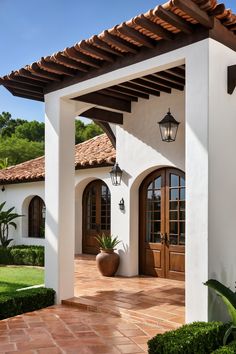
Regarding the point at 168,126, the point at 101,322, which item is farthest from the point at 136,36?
the point at 101,322

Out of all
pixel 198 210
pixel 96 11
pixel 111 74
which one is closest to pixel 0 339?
pixel 198 210

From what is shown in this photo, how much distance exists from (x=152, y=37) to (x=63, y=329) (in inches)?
202

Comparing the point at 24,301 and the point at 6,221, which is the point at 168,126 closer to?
the point at 24,301

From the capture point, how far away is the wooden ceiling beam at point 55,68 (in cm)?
755

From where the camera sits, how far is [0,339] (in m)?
6.09

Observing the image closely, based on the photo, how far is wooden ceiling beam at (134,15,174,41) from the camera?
18.6 ft

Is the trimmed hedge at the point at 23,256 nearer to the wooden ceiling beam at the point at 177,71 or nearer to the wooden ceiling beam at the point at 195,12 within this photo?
the wooden ceiling beam at the point at 177,71

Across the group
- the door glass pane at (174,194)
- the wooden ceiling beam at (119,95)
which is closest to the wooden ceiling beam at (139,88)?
the wooden ceiling beam at (119,95)

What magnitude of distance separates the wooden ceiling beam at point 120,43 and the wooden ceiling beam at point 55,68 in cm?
170

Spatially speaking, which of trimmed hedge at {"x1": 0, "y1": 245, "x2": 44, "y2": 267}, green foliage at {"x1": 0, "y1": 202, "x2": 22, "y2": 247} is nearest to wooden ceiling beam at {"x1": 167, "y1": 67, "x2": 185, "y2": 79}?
trimmed hedge at {"x1": 0, "y1": 245, "x2": 44, "y2": 267}

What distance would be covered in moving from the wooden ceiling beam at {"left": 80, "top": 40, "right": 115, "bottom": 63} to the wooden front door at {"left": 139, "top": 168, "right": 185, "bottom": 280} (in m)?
3.88

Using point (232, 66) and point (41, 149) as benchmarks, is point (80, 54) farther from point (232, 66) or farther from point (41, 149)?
point (41, 149)

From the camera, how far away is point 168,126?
29.2 ft

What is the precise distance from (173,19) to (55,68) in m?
2.97
